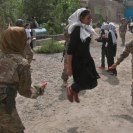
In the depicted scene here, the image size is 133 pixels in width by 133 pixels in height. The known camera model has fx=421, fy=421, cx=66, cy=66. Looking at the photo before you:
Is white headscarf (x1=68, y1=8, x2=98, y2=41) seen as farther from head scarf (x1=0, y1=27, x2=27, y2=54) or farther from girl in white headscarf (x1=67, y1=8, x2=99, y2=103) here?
head scarf (x1=0, y1=27, x2=27, y2=54)

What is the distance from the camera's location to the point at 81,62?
241 inches

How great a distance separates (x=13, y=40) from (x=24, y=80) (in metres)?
0.41

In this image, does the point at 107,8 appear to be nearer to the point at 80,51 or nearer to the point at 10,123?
the point at 80,51

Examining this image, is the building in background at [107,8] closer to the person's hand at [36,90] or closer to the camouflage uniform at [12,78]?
the person's hand at [36,90]

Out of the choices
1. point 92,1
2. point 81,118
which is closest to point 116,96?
point 81,118

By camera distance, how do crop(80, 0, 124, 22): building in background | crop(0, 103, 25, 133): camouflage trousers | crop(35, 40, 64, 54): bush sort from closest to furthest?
crop(0, 103, 25, 133): camouflage trousers < crop(35, 40, 64, 54): bush < crop(80, 0, 124, 22): building in background

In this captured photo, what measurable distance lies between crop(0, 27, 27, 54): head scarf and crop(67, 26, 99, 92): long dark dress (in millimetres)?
2279

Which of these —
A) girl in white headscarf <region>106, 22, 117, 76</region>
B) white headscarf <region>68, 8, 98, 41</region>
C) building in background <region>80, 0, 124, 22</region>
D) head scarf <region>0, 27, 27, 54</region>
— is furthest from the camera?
building in background <region>80, 0, 124, 22</region>

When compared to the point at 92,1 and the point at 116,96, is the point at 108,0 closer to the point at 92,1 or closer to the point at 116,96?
the point at 92,1

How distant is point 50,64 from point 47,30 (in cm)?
1067

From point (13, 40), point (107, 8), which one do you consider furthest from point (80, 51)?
point (107, 8)

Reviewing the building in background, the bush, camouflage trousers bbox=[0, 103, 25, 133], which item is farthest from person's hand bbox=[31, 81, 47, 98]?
the building in background

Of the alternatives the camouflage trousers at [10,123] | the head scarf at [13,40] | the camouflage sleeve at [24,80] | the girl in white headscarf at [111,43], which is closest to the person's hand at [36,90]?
the camouflage sleeve at [24,80]

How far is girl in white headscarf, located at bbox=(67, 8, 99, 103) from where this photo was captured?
19.6 feet
